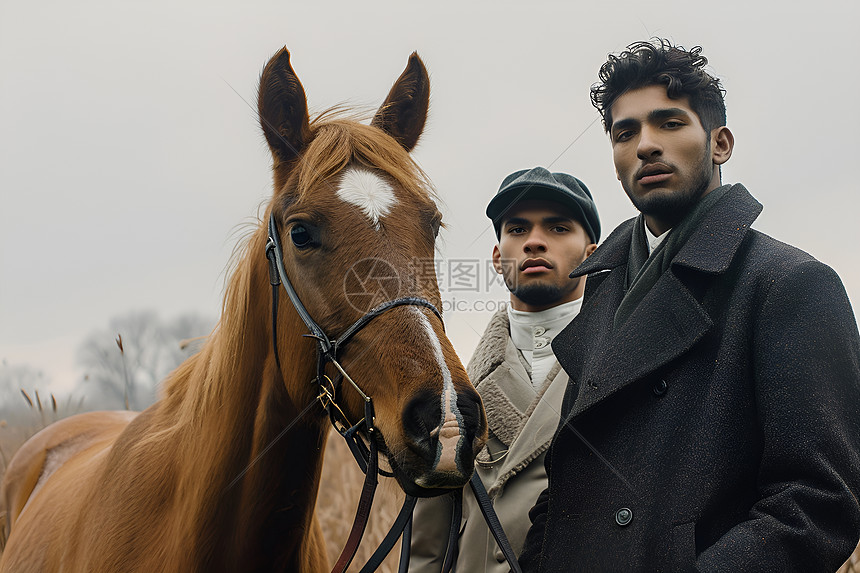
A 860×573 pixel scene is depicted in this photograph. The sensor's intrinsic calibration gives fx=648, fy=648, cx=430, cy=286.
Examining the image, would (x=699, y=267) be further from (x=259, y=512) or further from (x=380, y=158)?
(x=259, y=512)

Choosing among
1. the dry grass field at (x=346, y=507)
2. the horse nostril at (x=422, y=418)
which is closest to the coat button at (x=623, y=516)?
the horse nostril at (x=422, y=418)

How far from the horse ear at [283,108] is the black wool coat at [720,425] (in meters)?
1.42

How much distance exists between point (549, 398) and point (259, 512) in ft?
3.89

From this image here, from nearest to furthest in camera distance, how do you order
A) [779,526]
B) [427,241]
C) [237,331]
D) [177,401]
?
[779,526]
[427,241]
[237,331]
[177,401]

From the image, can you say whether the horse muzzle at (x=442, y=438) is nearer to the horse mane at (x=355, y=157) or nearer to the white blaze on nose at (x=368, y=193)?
the white blaze on nose at (x=368, y=193)

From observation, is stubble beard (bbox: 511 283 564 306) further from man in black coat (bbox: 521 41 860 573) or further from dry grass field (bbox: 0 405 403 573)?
dry grass field (bbox: 0 405 403 573)

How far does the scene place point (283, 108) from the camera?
2.56 m

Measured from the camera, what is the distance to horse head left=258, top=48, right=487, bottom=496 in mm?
1880

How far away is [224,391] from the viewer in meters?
2.50

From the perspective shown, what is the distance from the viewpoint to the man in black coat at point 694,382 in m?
1.51

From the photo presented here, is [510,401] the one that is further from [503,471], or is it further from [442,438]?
[442,438]

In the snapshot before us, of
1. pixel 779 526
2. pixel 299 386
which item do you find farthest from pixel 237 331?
pixel 779 526

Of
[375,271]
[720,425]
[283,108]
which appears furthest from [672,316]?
[283,108]

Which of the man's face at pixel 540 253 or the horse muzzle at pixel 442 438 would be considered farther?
the man's face at pixel 540 253
